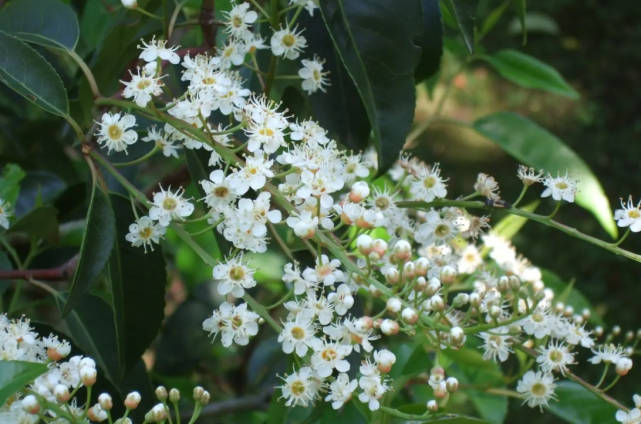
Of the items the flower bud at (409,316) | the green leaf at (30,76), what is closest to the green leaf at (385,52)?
the flower bud at (409,316)

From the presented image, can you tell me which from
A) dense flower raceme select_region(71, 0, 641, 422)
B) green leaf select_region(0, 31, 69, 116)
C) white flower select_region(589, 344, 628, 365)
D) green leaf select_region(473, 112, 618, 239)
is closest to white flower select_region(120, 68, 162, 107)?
dense flower raceme select_region(71, 0, 641, 422)

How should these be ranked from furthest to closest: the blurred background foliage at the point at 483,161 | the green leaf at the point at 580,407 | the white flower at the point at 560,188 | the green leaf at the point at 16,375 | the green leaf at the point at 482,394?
1. the blurred background foliage at the point at 483,161
2. the green leaf at the point at 482,394
3. the green leaf at the point at 580,407
4. the white flower at the point at 560,188
5. the green leaf at the point at 16,375

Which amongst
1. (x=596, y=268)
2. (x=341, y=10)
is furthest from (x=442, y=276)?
(x=596, y=268)

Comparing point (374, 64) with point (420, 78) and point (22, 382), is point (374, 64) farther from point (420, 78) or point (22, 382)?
point (22, 382)

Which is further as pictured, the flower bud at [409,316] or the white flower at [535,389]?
the white flower at [535,389]

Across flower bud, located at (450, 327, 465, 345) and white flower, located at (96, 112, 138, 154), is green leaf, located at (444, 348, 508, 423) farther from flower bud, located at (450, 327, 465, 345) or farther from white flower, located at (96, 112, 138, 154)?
white flower, located at (96, 112, 138, 154)

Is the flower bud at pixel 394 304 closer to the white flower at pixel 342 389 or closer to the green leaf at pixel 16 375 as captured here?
the white flower at pixel 342 389
